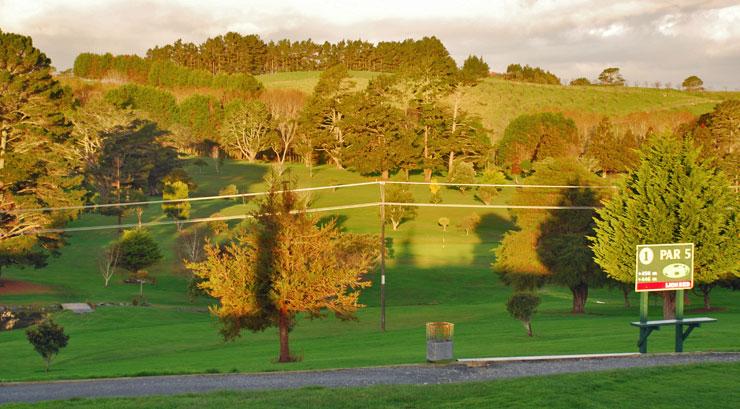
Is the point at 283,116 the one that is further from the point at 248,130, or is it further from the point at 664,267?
the point at 664,267

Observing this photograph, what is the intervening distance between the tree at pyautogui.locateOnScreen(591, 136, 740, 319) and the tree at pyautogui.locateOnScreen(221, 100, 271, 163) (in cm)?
11328

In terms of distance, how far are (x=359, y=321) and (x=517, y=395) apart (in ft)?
109

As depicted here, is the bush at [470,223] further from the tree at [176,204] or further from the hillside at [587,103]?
the hillside at [587,103]

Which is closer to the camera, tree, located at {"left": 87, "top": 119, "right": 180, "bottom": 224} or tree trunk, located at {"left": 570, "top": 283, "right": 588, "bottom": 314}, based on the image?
tree trunk, located at {"left": 570, "top": 283, "right": 588, "bottom": 314}

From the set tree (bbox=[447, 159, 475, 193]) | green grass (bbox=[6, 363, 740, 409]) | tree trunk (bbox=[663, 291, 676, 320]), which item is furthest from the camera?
tree (bbox=[447, 159, 475, 193])

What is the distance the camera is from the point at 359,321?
164ft

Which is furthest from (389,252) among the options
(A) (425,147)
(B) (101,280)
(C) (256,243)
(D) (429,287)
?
(C) (256,243)

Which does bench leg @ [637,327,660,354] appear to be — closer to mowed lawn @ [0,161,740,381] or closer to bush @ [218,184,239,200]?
mowed lawn @ [0,161,740,381]

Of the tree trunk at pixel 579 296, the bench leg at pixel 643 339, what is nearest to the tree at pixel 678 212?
the tree trunk at pixel 579 296

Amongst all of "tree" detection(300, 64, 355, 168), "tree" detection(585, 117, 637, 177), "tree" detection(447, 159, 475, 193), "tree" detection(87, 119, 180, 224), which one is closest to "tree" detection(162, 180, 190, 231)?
"tree" detection(87, 119, 180, 224)

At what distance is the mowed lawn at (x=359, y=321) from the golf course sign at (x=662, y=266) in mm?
2597

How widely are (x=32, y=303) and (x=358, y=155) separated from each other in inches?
2784

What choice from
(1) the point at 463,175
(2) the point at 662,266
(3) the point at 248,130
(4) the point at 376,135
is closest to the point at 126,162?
(4) the point at 376,135

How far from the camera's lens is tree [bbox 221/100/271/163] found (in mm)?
149375
